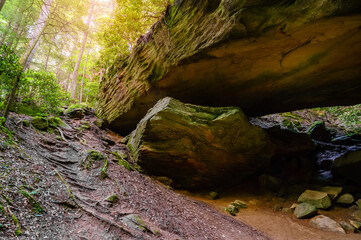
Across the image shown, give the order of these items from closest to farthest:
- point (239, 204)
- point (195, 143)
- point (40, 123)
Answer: point (40, 123) < point (195, 143) < point (239, 204)

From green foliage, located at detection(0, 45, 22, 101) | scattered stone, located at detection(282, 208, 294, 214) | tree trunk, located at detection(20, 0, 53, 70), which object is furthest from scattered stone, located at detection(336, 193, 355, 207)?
tree trunk, located at detection(20, 0, 53, 70)

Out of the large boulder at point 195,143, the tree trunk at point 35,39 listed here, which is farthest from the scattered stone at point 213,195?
the tree trunk at point 35,39

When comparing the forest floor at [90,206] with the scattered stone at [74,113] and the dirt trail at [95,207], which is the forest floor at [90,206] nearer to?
the dirt trail at [95,207]

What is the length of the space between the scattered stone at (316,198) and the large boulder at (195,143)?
2.24 meters

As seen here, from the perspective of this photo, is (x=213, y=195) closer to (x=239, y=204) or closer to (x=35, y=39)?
(x=239, y=204)

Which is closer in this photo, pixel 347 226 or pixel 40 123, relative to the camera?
pixel 347 226

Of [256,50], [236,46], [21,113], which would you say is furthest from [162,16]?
[21,113]

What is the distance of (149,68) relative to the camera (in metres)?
9.23

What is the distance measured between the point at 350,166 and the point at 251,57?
706 centimetres

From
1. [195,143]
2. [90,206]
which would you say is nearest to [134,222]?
[90,206]

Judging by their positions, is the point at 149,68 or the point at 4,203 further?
the point at 149,68

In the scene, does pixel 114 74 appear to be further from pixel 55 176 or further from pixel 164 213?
pixel 164 213

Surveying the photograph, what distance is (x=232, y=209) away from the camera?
25.2ft

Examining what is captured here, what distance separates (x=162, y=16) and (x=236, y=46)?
176 inches
